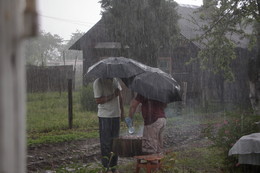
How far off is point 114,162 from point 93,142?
3.96m

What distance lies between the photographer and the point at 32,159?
7.58 metres

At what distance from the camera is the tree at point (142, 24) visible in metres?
15.8

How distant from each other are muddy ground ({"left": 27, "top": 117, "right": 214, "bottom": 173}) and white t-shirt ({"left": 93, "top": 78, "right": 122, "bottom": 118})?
1.12 meters

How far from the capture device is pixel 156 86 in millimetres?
5727

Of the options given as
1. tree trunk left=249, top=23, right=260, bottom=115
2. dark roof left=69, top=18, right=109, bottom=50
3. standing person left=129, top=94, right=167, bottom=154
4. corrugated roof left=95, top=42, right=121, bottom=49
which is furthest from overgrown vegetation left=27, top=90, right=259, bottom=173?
dark roof left=69, top=18, right=109, bottom=50

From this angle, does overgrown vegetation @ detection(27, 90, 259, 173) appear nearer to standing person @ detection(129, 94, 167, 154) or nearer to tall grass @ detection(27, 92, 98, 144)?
tall grass @ detection(27, 92, 98, 144)

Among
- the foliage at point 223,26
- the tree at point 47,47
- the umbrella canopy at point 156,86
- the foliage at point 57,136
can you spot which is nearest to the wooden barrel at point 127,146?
the umbrella canopy at point 156,86

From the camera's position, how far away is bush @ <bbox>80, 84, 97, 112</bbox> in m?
15.0

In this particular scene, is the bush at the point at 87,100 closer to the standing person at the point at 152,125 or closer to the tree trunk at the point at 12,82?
the standing person at the point at 152,125

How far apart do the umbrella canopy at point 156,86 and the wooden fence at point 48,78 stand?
15.2 m

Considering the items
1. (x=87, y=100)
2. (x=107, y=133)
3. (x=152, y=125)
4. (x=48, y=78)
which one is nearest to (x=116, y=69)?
(x=107, y=133)

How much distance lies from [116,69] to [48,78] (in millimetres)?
16072

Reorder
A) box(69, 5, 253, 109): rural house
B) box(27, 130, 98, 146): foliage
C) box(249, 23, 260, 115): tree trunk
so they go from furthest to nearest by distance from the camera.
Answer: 1. box(69, 5, 253, 109): rural house
2. box(249, 23, 260, 115): tree trunk
3. box(27, 130, 98, 146): foliage

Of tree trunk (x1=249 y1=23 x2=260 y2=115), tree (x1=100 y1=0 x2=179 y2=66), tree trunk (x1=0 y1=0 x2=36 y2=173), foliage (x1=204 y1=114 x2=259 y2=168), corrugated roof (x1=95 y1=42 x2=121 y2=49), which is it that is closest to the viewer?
tree trunk (x1=0 y1=0 x2=36 y2=173)
